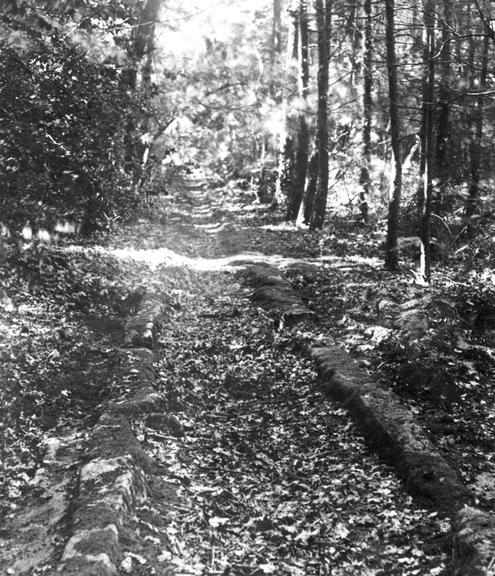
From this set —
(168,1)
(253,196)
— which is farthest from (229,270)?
(253,196)

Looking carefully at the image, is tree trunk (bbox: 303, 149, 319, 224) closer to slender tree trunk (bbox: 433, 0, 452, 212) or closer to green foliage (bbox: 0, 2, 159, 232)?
slender tree trunk (bbox: 433, 0, 452, 212)

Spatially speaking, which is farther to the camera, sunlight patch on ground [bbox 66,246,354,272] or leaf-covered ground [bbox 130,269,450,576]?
sunlight patch on ground [bbox 66,246,354,272]

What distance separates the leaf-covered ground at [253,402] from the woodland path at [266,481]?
0.05 feet

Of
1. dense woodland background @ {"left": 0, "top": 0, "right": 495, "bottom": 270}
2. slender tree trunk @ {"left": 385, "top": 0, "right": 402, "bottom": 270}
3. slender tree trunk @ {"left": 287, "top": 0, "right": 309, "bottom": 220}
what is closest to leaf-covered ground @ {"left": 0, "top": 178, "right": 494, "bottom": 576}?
A: slender tree trunk @ {"left": 385, "top": 0, "right": 402, "bottom": 270}

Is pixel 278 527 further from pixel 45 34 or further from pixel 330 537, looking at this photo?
pixel 45 34

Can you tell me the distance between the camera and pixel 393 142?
12500 millimetres

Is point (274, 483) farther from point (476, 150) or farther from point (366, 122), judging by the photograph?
point (366, 122)

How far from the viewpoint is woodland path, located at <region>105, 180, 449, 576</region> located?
4.43 metres

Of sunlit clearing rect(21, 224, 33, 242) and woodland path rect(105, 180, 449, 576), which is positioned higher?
sunlit clearing rect(21, 224, 33, 242)

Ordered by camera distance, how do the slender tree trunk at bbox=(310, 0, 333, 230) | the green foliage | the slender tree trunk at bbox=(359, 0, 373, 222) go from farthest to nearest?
the slender tree trunk at bbox=(359, 0, 373, 222), the slender tree trunk at bbox=(310, 0, 333, 230), the green foliage

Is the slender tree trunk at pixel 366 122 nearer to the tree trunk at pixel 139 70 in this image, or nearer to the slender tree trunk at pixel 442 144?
the slender tree trunk at pixel 442 144

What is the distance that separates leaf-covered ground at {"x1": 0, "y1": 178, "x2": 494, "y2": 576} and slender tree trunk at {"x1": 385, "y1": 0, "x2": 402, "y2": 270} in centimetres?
84

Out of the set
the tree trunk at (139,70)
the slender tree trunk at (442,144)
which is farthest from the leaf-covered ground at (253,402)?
the slender tree trunk at (442,144)

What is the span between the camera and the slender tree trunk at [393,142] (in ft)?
38.9
